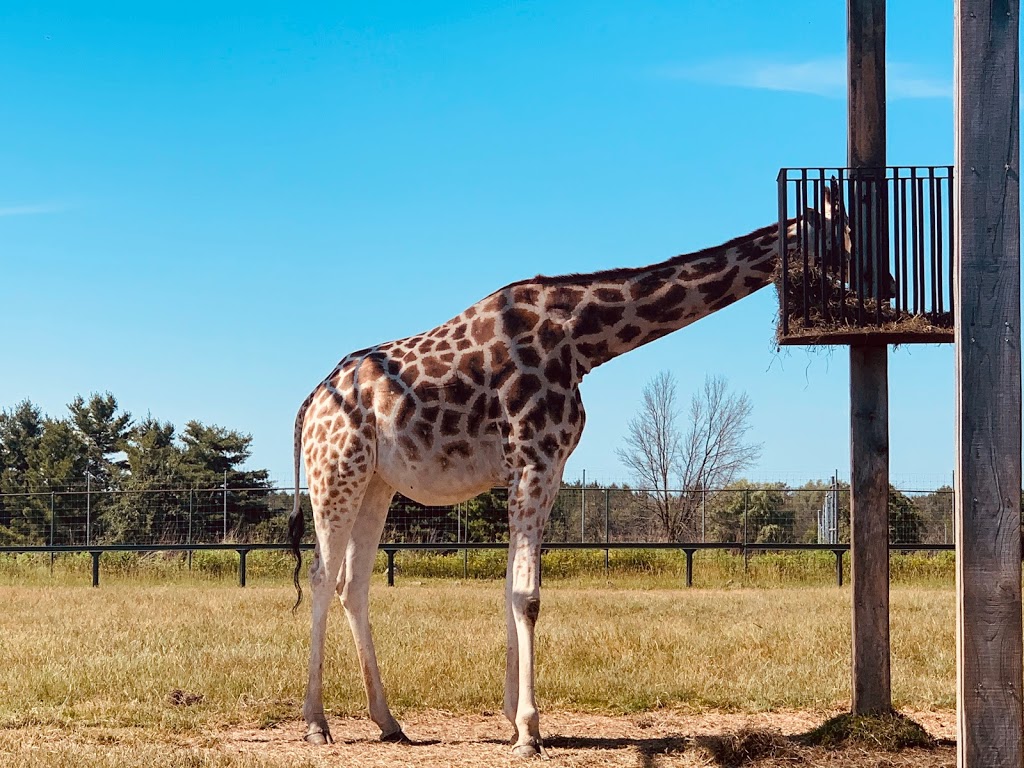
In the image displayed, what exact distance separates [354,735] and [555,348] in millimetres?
3039

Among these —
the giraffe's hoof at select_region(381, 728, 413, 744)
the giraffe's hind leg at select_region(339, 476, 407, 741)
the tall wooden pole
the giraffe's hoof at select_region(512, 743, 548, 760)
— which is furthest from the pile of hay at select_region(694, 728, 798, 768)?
the giraffe's hind leg at select_region(339, 476, 407, 741)

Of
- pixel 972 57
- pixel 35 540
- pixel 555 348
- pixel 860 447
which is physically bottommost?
pixel 35 540

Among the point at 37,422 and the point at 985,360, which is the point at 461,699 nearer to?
the point at 985,360

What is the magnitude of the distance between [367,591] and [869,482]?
346 centimetres

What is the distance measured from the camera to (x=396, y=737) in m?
7.98

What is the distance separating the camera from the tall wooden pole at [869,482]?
741 centimetres

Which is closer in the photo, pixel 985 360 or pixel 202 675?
pixel 985 360

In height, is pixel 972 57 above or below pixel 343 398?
above

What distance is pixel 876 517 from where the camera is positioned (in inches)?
292

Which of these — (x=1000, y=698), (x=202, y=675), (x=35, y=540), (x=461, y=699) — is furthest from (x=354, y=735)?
(x=35, y=540)

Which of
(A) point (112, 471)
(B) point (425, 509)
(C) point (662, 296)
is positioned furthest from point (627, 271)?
(A) point (112, 471)

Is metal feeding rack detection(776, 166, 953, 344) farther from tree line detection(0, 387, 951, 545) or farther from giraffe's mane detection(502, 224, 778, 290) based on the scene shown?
tree line detection(0, 387, 951, 545)

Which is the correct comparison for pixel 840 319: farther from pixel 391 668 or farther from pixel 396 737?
pixel 391 668

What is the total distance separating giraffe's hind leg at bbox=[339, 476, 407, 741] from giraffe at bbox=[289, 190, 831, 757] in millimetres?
12
